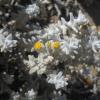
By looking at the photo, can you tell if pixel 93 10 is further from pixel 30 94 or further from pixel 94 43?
pixel 30 94

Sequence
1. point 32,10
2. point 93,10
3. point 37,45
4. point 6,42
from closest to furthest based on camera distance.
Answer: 1. point 6,42
2. point 37,45
3. point 32,10
4. point 93,10

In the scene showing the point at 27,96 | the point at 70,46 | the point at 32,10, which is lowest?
the point at 27,96

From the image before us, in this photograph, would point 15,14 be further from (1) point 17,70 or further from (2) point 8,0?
(1) point 17,70

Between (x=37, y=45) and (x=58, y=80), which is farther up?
(x=37, y=45)

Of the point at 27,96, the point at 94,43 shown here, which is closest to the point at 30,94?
the point at 27,96

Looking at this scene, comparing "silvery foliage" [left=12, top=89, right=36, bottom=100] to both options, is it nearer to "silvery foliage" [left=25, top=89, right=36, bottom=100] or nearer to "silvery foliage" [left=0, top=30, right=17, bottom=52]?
"silvery foliage" [left=25, top=89, right=36, bottom=100]

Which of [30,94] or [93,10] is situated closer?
[30,94]
